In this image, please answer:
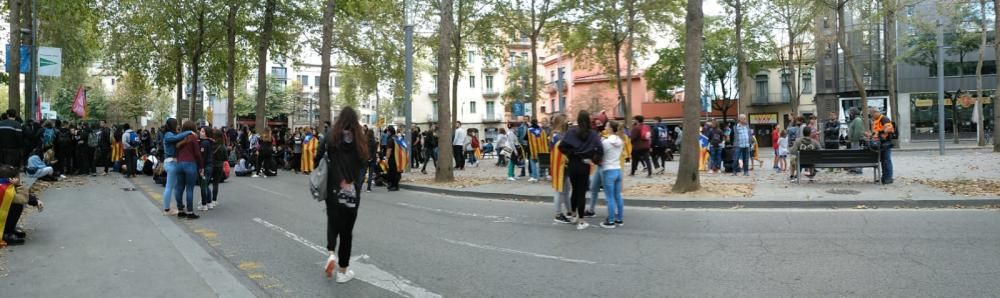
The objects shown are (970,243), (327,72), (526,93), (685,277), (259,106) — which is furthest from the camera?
(526,93)

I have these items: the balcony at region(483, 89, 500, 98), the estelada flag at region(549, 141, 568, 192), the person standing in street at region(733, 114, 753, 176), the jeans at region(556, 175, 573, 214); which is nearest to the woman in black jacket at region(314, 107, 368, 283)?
the estelada flag at region(549, 141, 568, 192)

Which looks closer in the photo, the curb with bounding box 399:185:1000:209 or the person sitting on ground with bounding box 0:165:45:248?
the person sitting on ground with bounding box 0:165:45:248

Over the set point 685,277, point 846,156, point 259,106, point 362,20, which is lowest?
point 685,277

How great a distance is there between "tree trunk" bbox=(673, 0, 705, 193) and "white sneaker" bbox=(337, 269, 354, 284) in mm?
8241

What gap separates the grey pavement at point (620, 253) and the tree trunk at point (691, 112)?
180cm

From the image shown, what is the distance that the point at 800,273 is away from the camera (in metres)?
6.16

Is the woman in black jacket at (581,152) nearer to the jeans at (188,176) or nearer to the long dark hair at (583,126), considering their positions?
the long dark hair at (583,126)

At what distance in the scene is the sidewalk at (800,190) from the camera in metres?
11.0

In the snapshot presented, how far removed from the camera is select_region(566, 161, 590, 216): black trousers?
30.8ft

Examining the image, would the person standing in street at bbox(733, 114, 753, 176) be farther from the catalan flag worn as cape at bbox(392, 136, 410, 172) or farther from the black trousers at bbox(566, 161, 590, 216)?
the black trousers at bbox(566, 161, 590, 216)

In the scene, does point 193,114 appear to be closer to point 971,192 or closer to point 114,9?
point 114,9

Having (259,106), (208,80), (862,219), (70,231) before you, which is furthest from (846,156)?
(208,80)

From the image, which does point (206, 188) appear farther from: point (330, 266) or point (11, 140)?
point (330, 266)

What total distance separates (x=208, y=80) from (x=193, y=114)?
9.89 ft
